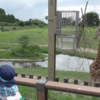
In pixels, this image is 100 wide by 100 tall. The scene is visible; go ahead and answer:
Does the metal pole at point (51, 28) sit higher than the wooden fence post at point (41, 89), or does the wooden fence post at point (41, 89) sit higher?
the metal pole at point (51, 28)

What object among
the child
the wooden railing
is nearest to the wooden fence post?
the wooden railing

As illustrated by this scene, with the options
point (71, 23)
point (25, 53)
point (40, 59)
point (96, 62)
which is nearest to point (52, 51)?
point (71, 23)

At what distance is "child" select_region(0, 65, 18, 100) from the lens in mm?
1072

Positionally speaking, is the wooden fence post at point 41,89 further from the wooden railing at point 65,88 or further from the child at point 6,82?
the child at point 6,82

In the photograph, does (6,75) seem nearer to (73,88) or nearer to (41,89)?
(41,89)

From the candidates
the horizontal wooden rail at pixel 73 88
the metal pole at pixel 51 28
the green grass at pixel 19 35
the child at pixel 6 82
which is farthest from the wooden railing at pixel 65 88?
the green grass at pixel 19 35

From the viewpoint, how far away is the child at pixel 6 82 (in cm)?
107

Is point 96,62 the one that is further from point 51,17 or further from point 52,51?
point 51,17

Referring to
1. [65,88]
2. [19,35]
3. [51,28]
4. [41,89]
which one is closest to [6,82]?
[41,89]

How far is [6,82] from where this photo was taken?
3.65ft

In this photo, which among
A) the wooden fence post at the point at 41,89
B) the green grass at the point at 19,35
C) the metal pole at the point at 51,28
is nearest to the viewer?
the wooden fence post at the point at 41,89

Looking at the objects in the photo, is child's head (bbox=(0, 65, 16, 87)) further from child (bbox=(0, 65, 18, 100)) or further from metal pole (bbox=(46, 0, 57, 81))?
metal pole (bbox=(46, 0, 57, 81))

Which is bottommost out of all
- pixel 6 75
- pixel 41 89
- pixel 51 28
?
pixel 41 89

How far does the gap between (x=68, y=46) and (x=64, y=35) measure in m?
0.22
